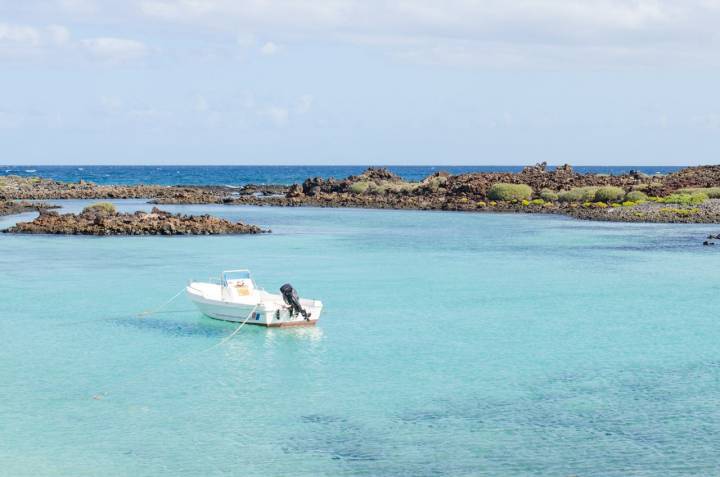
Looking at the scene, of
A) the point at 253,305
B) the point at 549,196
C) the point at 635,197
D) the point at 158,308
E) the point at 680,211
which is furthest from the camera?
the point at 549,196

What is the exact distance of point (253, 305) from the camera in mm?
30359

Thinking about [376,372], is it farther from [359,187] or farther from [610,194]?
[359,187]

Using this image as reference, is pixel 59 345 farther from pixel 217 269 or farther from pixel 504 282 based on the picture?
pixel 504 282

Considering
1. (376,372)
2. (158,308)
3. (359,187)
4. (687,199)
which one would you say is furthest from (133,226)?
(359,187)

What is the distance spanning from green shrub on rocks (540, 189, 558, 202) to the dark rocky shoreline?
4.1 inches

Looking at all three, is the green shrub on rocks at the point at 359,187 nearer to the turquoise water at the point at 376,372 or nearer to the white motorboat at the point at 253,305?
the turquoise water at the point at 376,372

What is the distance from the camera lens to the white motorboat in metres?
30.4

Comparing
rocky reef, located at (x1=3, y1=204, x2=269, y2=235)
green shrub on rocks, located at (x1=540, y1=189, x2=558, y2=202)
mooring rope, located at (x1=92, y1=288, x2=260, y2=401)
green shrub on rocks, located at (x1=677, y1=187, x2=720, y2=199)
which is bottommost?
mooring rope, located at (x1=92, y1=288, x2=260, y2=401)

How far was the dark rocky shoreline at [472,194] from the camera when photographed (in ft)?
271

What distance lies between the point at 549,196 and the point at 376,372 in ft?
248

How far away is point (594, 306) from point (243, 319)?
13549 millimetres

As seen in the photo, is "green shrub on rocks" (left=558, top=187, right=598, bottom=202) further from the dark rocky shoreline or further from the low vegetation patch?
the low vegetation patch

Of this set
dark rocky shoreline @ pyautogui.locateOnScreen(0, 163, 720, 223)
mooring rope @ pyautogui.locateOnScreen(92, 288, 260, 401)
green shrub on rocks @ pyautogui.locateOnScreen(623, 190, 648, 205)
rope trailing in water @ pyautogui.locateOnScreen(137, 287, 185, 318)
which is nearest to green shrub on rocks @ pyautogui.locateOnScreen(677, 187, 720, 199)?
dark rocky shoreline @ pyautogui.locateOnScreen(0, 163, 720, 223)

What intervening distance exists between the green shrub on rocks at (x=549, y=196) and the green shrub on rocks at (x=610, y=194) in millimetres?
5070
